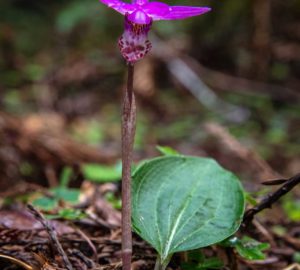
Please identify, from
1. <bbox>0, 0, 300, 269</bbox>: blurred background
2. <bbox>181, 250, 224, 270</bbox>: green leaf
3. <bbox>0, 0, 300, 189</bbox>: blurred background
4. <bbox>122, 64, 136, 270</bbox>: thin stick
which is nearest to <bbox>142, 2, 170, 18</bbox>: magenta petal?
<bbox>122, 64, 136, 270</bbox>: thin stick

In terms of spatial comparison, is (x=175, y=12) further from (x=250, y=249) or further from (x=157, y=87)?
(x=157, y=87)

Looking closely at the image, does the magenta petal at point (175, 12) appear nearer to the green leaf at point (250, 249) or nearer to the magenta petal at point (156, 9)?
the magenta petal at point (156, 9)

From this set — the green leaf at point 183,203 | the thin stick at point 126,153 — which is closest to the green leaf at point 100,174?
the green leaf at point 183,203

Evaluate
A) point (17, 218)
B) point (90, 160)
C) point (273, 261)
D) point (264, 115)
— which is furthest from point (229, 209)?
point (264, 115)

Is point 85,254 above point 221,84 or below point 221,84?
below

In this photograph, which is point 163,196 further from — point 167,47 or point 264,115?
point 167,47

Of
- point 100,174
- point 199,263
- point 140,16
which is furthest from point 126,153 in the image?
point 100,174
